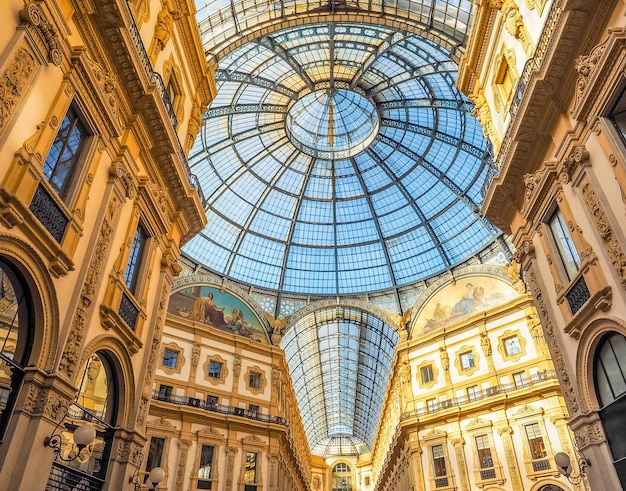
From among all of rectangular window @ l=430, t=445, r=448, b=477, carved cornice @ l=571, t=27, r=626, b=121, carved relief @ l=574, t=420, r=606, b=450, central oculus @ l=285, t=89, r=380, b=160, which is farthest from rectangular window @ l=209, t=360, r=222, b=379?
carved cornice @ l=571, t=27, r=626, b=121

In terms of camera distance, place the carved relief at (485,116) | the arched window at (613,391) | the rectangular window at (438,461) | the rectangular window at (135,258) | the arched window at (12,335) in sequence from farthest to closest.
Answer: the rectangular window at (438,461), the carved relief at (485,116), the rectangular window at (135,258), the arched window at (613,391), the arched window at (12,335)

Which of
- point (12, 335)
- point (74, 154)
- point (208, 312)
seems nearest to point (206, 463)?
point (208, 312)

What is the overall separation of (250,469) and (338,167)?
27104 millimetres

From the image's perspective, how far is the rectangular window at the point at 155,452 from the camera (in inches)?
1076

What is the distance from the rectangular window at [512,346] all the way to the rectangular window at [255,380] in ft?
61.1

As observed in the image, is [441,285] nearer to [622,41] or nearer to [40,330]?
[622,41]

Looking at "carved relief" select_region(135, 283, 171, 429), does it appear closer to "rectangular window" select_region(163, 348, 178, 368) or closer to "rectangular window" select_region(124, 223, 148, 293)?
"rectangular window" select_region(124, 223, 148, 293)

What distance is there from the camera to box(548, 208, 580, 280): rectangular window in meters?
13.2

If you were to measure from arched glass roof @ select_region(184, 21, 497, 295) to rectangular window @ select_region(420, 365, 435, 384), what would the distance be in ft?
28.5

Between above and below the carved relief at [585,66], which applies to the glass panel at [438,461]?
below

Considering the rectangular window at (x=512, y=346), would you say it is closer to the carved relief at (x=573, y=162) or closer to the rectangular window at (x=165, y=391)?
the carved relief at (x=573, y=162)

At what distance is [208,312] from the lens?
3666 cm

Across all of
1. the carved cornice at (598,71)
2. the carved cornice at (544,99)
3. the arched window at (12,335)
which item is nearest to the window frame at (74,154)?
the arched window at (12,335)

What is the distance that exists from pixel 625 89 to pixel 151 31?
45.5ft
